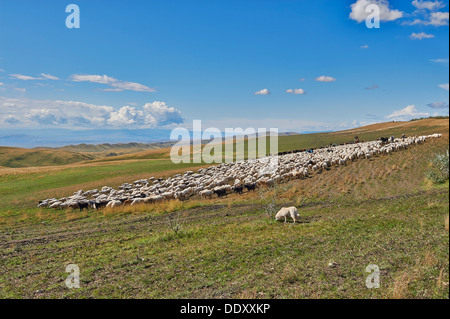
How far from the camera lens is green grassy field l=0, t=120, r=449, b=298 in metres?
6.51

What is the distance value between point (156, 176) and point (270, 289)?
40650 mm

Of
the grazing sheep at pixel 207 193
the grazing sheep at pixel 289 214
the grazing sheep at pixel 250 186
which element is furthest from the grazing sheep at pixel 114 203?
the grazing sheep at pixel 289 214

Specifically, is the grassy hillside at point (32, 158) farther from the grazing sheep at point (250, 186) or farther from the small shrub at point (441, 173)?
the small shrub at point (441, 173)

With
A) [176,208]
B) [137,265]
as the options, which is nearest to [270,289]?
[137,265]

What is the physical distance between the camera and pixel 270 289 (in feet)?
21.2

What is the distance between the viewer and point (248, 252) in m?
9.62

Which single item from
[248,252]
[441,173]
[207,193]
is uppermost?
[441,173]

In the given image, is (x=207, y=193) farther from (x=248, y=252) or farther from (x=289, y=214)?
(x=248, y=252)

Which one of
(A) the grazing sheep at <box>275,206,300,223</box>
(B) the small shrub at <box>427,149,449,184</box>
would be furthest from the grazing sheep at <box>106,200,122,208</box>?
(B) the small shrub at <box>427,149,449,184</box>

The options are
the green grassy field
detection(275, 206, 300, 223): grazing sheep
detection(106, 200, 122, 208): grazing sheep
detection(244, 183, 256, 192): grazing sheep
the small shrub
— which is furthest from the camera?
detection(244, 183, 256, 192): grazing sheep

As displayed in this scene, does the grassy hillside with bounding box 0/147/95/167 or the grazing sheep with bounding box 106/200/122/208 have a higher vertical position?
the grassy hillside with bounding box 0/147/95/167

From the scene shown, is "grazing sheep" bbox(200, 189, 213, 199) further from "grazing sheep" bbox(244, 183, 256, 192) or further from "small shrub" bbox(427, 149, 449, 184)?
"small shrub" bbox(427, 149, 449, 184)

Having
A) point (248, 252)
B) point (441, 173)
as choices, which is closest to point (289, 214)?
point (248, 252)

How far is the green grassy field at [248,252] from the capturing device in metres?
6.51
